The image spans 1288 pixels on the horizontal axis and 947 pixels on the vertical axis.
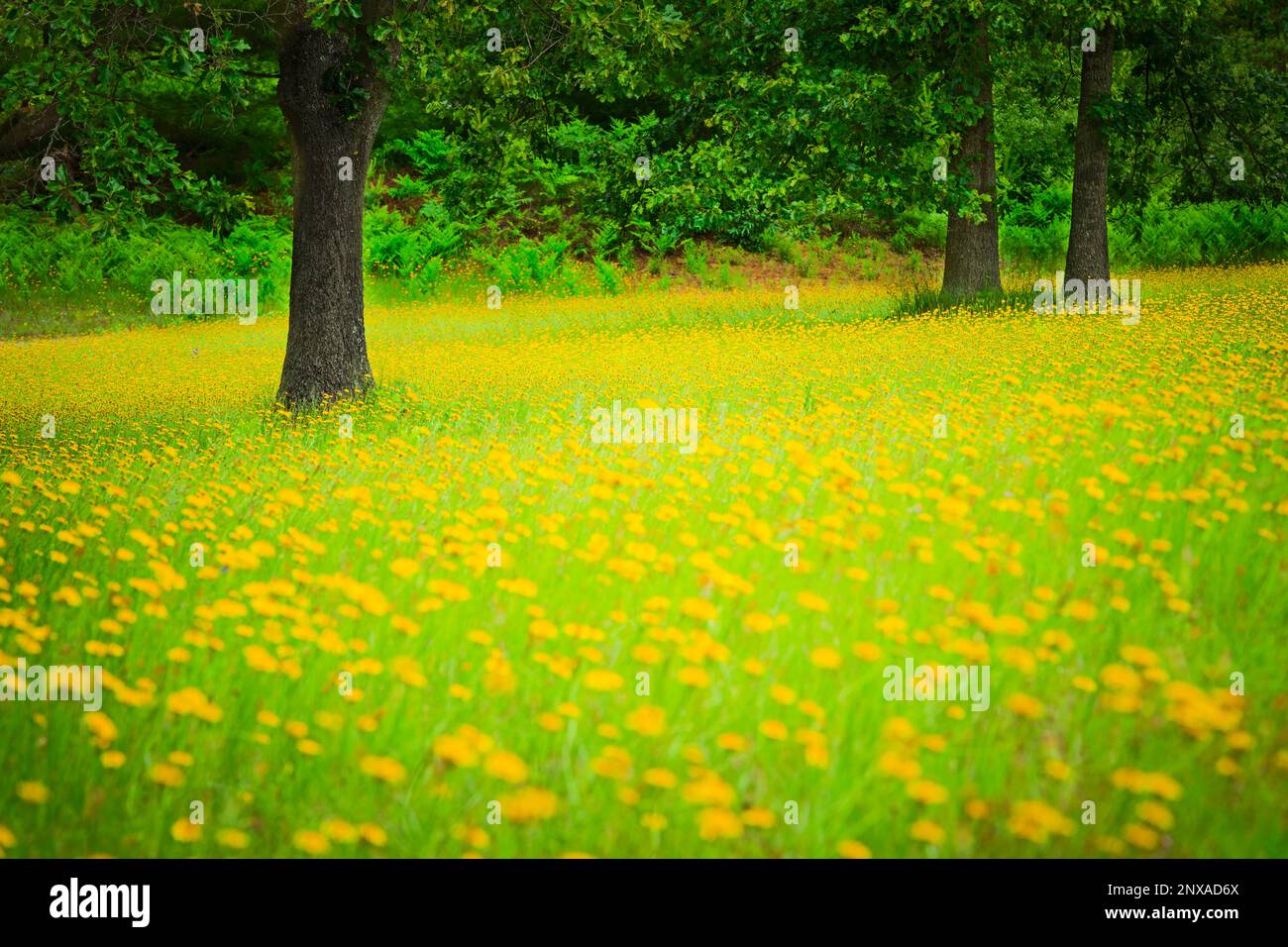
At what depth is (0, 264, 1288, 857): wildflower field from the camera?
286 centimetres

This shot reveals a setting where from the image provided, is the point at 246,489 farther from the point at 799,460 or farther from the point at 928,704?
the point at 928,704

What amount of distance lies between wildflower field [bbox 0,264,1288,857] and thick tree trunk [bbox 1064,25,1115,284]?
9.18 m

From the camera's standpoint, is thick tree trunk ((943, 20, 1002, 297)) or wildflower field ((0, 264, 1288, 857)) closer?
wildflower field ((0, 264, 1288, 857))

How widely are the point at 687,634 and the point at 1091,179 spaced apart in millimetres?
15159

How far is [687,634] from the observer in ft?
12.5

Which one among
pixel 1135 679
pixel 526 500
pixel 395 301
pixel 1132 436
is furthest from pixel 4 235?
pixel 1135 679

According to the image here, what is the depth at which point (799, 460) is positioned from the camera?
5809 mm
